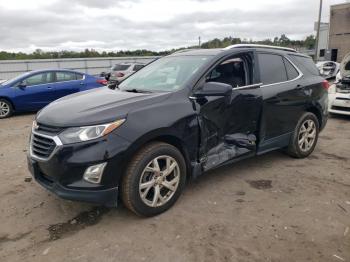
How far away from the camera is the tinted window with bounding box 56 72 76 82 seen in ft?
35.7

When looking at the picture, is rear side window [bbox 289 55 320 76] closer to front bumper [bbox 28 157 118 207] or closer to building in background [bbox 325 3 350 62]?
front bumper [bbox 28 157 118 207]

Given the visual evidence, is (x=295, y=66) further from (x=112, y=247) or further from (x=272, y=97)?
(x=112, y=247)

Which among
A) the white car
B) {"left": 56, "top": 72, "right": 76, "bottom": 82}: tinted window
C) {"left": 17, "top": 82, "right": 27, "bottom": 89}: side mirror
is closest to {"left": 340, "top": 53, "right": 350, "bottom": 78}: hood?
the white car

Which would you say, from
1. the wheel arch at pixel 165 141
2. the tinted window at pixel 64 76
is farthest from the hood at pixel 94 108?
the tinted window at pixel 64 76

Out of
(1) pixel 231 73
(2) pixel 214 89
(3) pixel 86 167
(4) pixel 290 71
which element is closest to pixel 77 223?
(3) pixel 86 167

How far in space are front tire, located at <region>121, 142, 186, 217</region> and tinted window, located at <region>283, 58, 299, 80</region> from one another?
245cm

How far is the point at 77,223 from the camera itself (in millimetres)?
3594

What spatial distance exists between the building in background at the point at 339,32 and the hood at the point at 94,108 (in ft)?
139

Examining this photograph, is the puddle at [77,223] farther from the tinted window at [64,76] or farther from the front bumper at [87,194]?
the tinted window at [64,76]

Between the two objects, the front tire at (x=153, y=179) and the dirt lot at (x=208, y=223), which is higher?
the front tire at (x=153, y=179)

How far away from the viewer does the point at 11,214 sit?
3818 millimetres

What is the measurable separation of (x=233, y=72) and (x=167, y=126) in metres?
1.45

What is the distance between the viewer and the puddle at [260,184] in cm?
448

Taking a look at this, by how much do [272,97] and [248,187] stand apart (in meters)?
1.27
